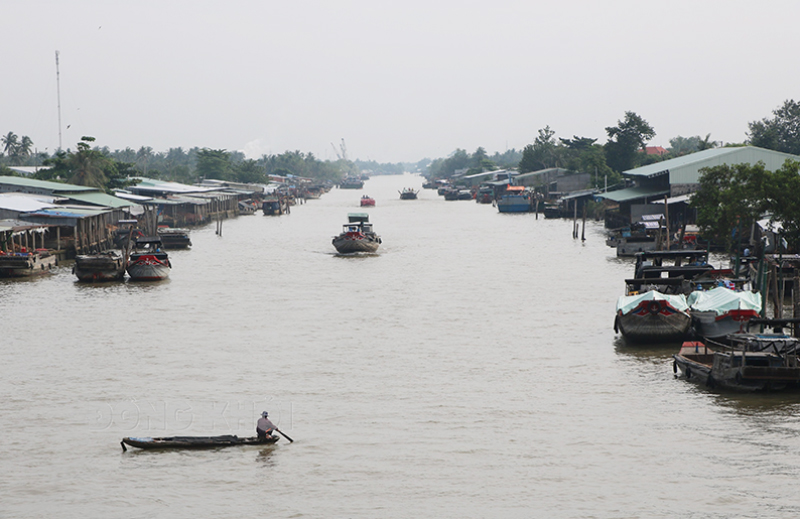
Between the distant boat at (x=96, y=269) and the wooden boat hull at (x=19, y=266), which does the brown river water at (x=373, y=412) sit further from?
the wooden boat hull at (x=19, y=266)

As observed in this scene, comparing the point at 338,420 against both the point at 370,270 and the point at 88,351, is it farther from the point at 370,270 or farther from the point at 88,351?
the point at 370,270

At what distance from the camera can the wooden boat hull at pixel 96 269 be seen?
3819 cm

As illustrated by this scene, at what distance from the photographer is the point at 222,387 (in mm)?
20609

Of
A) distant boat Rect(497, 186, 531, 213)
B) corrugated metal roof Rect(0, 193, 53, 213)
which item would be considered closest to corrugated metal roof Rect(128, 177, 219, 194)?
corrugated metal roof Rect(0, 193, 53, 213)

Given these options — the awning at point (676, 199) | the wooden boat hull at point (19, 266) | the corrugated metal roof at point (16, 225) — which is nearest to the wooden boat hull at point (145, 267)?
the wooden boat hull at point (19, 266)

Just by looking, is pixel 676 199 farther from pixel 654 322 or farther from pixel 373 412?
pixel 373 412

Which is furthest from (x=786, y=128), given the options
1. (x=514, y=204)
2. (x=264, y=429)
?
(x=264, y=429)

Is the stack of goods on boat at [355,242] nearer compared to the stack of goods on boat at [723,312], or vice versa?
the stack of goods on boat at [723,312]

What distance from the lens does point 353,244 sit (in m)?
49.8

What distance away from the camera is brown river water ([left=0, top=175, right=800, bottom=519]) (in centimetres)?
1445

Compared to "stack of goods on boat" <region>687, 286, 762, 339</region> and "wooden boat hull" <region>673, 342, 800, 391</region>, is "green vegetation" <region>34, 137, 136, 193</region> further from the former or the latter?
"wooden boat hull" <region>673, 342, 800, 391</region>

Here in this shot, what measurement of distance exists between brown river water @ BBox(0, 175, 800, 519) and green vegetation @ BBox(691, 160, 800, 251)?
6506 mm

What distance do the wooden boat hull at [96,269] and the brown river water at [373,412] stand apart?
3.24 meters

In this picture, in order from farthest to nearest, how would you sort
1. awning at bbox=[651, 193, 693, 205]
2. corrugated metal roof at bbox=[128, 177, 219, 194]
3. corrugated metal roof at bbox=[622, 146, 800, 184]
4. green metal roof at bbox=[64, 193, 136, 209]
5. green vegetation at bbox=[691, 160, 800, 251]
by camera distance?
corrugated metal roof at bbox=[128, 177, 219, 194] < green metal roof at bbox=[64, 193, 136, 209] < corrugated metal roof at bbox=[622, 146, 800, 184] < awning at bbox=[651, 193, 693, 205] < green vegetation at bbox=[691, 160, 800, 251]
